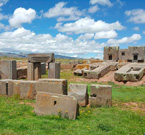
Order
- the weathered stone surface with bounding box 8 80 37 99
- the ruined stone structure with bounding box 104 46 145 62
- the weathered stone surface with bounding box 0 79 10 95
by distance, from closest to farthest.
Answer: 1. the weathered stone surface with bounding box 8 80 37 99
2. the weathered stone surface with bounding box 0 79 10 95
3. the ruined stone structure with bounding box 104 46 145 62

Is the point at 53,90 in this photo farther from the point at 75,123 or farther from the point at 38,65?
the point at 38,65

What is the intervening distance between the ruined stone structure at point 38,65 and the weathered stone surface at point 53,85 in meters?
4.39

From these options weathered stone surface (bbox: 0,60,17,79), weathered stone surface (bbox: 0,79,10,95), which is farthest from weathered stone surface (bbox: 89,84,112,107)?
weathered stone surface (bbox: 0,60,17,79)

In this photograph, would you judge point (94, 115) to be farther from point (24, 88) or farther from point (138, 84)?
point (138, 84)

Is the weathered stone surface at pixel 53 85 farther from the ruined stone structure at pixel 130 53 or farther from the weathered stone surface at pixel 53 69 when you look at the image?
the ruined stone structure at pixel 130 53

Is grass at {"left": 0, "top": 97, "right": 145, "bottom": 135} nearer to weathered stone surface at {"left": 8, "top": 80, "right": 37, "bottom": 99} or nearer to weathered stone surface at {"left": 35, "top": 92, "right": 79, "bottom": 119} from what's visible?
weathered stone surface at {"left": 35, "top": 92, "right": 79, "bottom": 119}

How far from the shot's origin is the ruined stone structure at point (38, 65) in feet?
36.5

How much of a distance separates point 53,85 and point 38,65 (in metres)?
6.33

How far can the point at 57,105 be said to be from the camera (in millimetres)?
4973

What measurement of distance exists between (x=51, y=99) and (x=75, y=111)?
89cm

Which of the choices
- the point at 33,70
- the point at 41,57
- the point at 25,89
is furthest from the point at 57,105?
the point at 33,70

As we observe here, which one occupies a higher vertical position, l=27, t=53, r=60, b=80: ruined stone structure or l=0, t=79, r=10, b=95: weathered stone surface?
l=27, t=53, r=60, b=80: ruined stone structure

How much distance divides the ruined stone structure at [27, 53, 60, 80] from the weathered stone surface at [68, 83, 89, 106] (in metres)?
4.68

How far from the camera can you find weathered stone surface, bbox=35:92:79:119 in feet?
15.8
